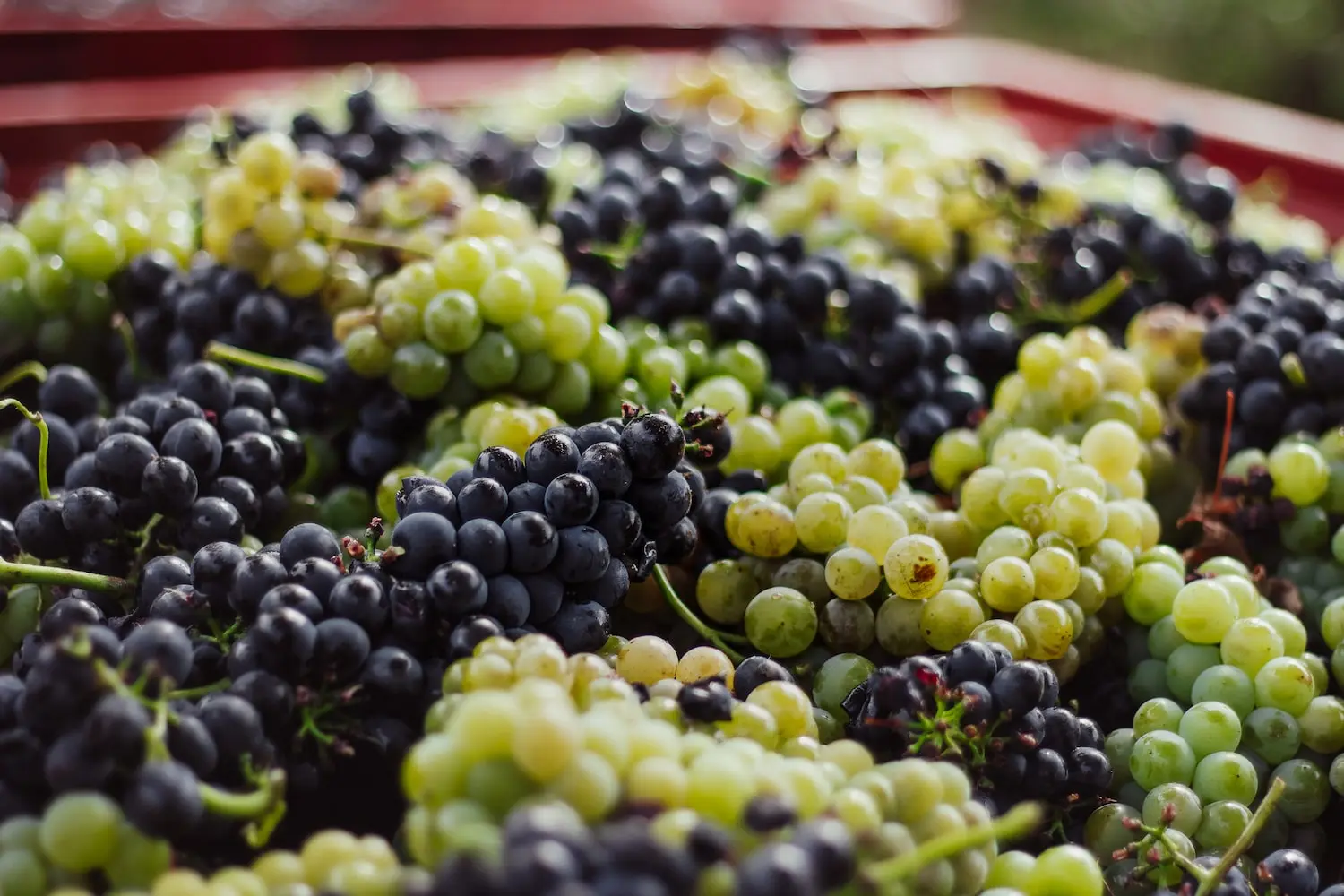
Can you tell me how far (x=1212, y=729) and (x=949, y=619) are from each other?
0.67 ft

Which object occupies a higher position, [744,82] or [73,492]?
[744,82]

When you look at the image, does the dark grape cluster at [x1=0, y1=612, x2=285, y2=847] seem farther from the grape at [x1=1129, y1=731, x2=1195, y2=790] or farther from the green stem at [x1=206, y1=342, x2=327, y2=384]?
the grape at [x1=1129, y1=731, x2=1195, y2=790]

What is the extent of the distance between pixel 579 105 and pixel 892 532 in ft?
3.37

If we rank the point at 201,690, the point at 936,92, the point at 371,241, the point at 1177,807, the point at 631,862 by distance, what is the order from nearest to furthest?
1. the point at 631,862
2. the point at 201,690
3. the point at 1177,807
4. the point at 371,241
5. the point at 936,92

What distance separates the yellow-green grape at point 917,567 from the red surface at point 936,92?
132 cm

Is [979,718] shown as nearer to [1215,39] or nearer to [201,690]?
[201,690]

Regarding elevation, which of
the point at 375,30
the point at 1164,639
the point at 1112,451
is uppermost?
the point at 375,30

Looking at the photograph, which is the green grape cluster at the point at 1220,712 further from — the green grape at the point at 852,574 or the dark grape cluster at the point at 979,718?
the green grape at the point at 852,574

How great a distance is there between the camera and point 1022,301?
4.18 feet

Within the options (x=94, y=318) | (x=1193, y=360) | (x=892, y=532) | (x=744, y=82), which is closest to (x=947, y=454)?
(x=892, y=532)

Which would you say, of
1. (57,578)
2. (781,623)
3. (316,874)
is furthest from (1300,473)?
(57,578)

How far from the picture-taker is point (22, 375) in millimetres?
993

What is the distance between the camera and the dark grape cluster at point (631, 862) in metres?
0.48

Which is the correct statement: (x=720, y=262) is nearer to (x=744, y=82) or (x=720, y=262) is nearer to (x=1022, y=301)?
(x=1022, y=301)
